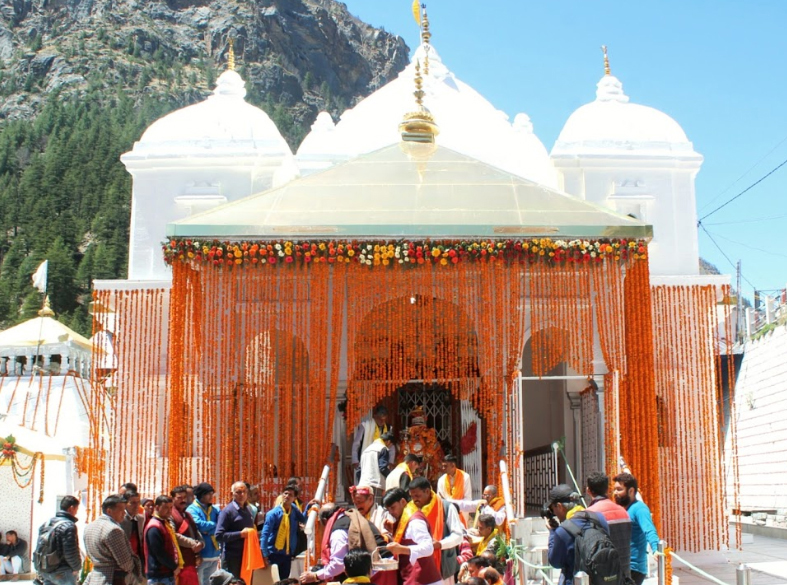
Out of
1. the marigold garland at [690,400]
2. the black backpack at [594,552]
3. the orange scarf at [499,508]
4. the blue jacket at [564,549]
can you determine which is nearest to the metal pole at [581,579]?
the black backpack at [594,552]

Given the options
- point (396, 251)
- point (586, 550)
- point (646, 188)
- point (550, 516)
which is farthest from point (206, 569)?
point (646, 188)

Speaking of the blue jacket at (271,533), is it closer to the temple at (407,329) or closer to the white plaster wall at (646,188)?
the temple at (407,329)

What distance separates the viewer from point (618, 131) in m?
15.9

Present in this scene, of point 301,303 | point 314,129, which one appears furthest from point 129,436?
point 314,129

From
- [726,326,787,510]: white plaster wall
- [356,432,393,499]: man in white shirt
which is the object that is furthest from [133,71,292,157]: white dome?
[726,326,787,510]: white plaster wall

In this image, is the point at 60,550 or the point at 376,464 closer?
the point at 60,550

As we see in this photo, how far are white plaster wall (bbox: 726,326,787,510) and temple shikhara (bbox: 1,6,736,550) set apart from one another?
23.3ft

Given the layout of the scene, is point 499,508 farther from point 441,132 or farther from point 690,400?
point 441,132

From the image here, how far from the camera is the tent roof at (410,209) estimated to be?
12.4m

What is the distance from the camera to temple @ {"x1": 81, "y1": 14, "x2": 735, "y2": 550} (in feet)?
40.8

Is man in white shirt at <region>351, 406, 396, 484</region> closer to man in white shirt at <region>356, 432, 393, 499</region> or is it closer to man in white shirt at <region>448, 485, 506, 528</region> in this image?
man in white shirt at <region>356, 432, 393, 499</region>

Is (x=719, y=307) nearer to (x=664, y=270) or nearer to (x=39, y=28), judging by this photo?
(x=664, y=270)

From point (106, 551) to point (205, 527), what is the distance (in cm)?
158

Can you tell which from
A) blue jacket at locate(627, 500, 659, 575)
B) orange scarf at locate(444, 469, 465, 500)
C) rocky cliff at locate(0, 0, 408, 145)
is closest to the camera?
blue jacket at locate(627, 500, 659, 575)
